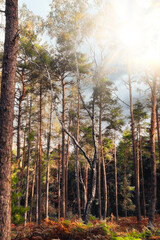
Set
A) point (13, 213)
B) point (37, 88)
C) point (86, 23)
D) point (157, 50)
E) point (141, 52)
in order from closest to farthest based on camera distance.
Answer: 1. point (13, 213)
2. point (86, 23)
3. point (157, 50)
4. point (141, 52)
5. point (37, 88)

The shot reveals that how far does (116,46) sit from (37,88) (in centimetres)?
674

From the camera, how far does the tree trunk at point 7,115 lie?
3.94 m

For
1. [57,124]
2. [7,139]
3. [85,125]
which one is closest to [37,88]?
[57,124]

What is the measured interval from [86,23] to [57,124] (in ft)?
38.3

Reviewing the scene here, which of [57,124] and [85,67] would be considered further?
[57,124]

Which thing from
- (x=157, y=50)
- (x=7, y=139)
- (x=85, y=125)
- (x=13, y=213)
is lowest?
(x=13, y=213)

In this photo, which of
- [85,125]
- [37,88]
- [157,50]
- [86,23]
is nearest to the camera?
[86,23]

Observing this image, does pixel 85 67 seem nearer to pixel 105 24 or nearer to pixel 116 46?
pixel 116 46

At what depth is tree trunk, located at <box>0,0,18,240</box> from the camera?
3.94 metres

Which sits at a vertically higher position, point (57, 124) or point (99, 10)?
point (99, 10)

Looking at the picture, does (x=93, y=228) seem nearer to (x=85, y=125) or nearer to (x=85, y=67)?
(x=85, y=67)

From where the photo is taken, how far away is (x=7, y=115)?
4430mm

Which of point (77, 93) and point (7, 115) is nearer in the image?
point (7, 115)

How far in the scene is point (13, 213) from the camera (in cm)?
704
